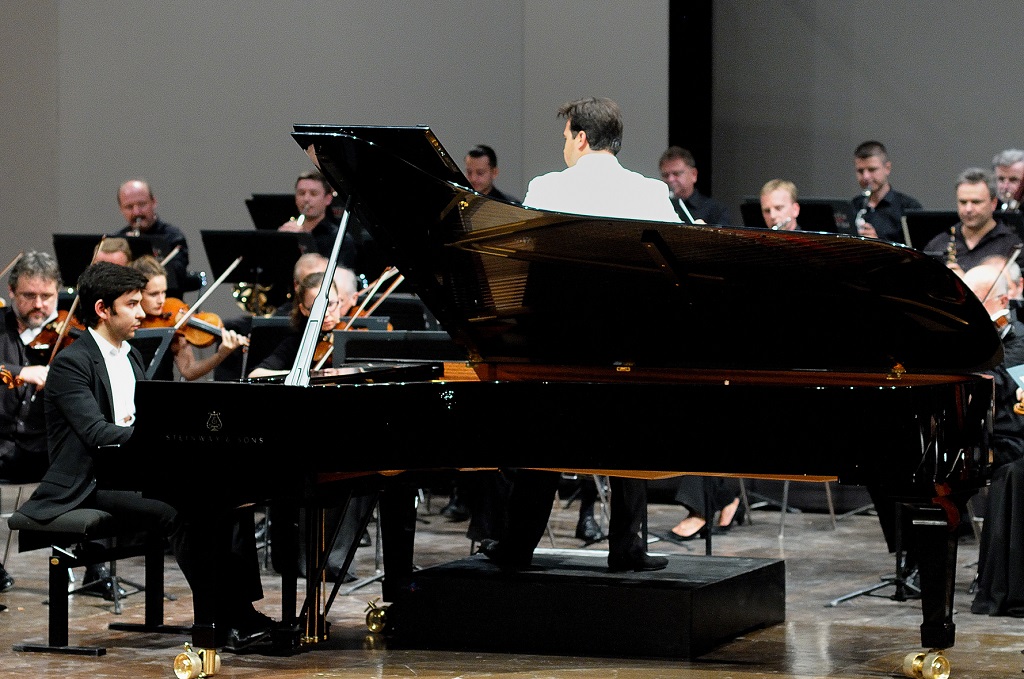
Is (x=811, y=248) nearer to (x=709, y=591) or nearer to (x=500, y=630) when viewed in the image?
(x=709, y=591)

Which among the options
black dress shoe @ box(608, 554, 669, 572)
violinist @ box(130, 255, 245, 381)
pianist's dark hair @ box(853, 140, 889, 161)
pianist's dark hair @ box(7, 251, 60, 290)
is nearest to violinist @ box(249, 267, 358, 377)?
violinist @ box(130, 255, 245, 381)

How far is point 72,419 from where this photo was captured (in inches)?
167

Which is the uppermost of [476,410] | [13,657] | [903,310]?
[903,310]

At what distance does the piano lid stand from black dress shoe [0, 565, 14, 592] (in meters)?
1.96

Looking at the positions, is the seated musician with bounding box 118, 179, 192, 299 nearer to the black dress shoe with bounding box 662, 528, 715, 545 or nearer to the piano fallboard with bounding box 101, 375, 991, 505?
the black dress shoe with bounding box 662, 528, 715, 545

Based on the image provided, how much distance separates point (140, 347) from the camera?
16.3 ft

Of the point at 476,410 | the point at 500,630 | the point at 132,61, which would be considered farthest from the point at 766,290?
the point at 132,61

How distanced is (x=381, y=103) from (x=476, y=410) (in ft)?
18.4

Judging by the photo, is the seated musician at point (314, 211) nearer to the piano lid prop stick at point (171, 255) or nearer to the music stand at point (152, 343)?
the piano lid prop stick at point (171, 255)

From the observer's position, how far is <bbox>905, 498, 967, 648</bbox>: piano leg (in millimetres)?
3816

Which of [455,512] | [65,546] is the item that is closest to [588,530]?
[455,512]

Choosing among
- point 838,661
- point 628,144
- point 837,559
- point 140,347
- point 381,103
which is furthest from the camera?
point 381,103

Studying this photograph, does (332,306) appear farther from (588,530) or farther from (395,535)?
(588,530)

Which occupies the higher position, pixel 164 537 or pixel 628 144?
pixel 628 144
